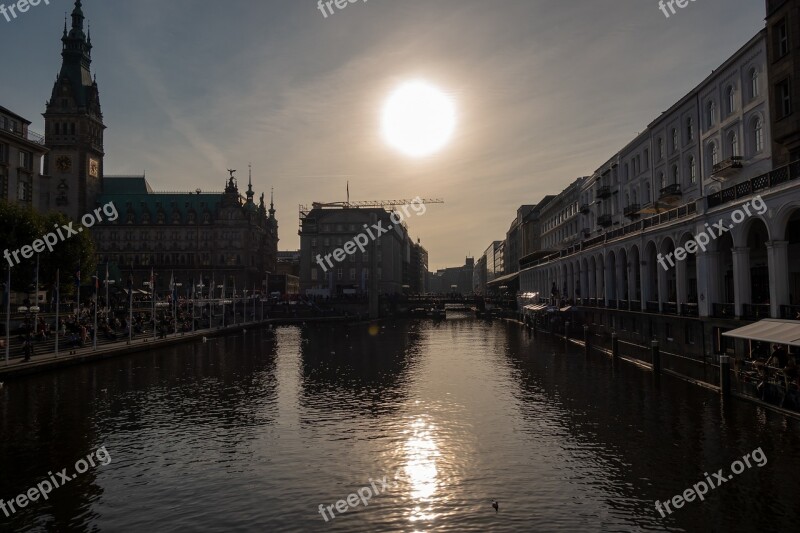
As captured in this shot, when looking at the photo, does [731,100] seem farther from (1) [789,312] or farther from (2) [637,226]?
(1) [789,312]

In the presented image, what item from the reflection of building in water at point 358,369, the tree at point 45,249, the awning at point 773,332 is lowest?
the reflection of building in water at point 358,369

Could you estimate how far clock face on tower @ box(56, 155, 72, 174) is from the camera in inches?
6250

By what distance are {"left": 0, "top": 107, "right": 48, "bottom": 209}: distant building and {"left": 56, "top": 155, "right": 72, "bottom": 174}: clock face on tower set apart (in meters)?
80.9

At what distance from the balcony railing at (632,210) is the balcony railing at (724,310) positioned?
2908 centimetres

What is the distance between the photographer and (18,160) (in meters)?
83.1

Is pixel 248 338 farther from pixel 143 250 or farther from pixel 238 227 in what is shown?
pixel 143 250

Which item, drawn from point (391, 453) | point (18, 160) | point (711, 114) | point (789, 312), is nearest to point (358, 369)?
point (391, 453)

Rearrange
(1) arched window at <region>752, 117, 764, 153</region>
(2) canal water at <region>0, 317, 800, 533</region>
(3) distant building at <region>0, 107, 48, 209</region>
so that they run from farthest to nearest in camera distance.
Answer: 1. (3) distant building at <region>0, 107, 48, 209</region>
2. (1) arched window at <region>752, 117, 764, 153</region>
3. (2) canal water at <region>0, 317, 800, 533</region>

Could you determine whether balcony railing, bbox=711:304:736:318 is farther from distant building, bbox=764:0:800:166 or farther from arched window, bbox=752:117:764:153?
arched window, bbox=752:117:764:153

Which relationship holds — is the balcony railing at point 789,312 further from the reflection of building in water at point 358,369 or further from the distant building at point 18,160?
the distant building at point 18,160

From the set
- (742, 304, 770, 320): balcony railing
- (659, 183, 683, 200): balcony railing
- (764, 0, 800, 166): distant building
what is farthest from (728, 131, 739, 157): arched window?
(742, 304, 770, 320): balcony railing

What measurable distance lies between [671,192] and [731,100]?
1257cm

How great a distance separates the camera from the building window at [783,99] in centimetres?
4078

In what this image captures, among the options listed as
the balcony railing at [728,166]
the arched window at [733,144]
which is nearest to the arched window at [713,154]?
the arched window at [733,144]
